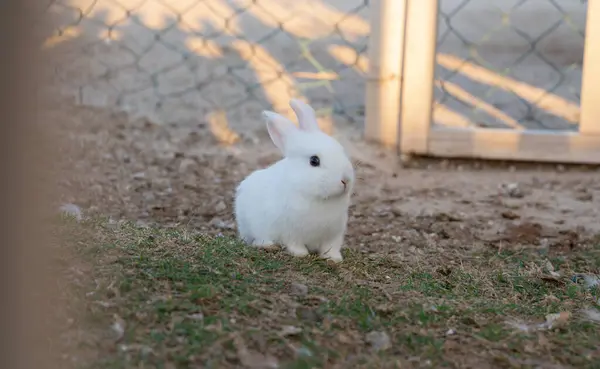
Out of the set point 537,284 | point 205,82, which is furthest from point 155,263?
point 205,82

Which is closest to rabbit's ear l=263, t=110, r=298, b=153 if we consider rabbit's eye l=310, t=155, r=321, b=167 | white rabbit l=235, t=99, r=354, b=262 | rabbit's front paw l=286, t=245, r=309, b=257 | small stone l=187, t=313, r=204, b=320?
white rabbit l=235, t=99, r=354, b=262

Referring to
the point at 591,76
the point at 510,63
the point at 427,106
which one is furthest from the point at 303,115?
the point at 510,63

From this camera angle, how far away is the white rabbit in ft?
7.13

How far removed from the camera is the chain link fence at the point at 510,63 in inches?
164

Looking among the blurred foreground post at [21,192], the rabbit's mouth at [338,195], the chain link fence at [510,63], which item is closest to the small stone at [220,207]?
the rabbit's mouth at [338,195]

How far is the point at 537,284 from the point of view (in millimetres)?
2250

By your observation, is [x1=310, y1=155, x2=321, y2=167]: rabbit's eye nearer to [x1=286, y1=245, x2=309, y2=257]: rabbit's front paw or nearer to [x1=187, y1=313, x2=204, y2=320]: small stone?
[x1=286, y1=245, x2=309, y2=257]: rabbit's front paw

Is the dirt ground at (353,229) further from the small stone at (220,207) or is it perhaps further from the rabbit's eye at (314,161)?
the rabbit's eye at (314,161)

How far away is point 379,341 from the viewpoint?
1609mm

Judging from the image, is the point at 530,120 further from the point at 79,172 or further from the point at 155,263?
the point at 155,263

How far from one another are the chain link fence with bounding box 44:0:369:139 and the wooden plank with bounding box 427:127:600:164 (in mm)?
695

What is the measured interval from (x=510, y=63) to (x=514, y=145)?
3.76 ft

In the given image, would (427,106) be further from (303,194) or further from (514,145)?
(303,194)

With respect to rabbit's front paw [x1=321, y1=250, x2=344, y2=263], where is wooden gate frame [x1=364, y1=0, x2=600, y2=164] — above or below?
above
